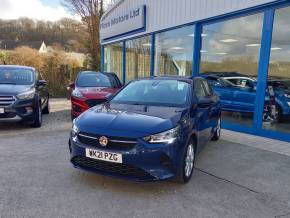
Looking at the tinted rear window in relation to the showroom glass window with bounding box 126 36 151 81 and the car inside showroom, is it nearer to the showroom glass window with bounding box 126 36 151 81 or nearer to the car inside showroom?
the car inside showroom

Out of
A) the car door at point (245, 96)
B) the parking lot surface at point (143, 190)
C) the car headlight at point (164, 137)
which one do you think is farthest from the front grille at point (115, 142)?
the car door at point (245, 96)

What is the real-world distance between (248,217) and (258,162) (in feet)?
7.17

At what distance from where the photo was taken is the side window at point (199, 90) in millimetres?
4940

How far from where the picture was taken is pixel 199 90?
5215 millimetres

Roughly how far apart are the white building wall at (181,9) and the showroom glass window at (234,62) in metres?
0.37

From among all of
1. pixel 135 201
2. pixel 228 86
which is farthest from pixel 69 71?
pixel 135 201

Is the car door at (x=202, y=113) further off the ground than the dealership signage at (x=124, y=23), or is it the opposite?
the dealership signage at (x=124, y=23)

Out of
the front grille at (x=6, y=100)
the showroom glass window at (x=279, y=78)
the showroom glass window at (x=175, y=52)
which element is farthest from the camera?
the showroom glass window at (x=175, y=52)

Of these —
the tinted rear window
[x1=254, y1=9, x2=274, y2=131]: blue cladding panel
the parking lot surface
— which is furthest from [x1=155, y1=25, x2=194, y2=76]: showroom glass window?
the parking lot surface

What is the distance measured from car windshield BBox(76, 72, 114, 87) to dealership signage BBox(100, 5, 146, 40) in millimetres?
3330

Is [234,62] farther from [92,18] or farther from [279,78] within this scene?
[92,18]

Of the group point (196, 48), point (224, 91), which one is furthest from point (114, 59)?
point (224, 91)

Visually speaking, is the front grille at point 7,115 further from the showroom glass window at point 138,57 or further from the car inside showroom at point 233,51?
the showroom glass window at point 138,57

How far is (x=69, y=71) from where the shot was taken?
18891 millimetres
